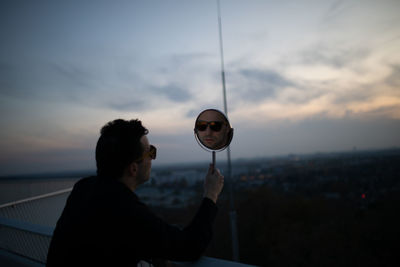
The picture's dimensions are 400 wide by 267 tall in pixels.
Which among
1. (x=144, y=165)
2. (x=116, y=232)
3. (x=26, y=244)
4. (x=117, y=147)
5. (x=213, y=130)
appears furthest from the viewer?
(x=26, y=244)

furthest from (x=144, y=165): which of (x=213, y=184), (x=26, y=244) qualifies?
(x=26, y=244)

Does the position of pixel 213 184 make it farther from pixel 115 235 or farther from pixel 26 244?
pixel 26 244

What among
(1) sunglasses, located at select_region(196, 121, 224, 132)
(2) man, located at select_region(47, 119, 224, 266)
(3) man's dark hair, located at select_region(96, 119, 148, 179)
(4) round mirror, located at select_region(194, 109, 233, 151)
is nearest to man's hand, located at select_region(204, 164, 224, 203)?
(2) man, located at select_region(47, 119, 224, 266)

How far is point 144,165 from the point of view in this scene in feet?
5.10

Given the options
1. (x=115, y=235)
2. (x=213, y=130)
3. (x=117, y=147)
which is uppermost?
(x=213, y=130)

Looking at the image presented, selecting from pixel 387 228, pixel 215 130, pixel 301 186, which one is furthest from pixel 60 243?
pixel 301 186

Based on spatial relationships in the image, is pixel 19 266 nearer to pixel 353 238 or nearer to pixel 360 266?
pixel 360 266

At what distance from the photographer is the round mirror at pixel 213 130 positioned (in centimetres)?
174

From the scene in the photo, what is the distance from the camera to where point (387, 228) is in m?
28.7

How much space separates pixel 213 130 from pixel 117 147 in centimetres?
73

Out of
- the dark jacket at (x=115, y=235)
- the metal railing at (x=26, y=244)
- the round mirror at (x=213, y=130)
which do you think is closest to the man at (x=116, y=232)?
the dark jacket at (x=115, y=235)

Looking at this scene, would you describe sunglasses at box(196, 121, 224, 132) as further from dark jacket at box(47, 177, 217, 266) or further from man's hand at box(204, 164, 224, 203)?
dark jacket at box(47, 177, 217, 266)

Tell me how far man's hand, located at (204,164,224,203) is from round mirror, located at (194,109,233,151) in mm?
243

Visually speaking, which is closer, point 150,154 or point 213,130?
point 150,154
